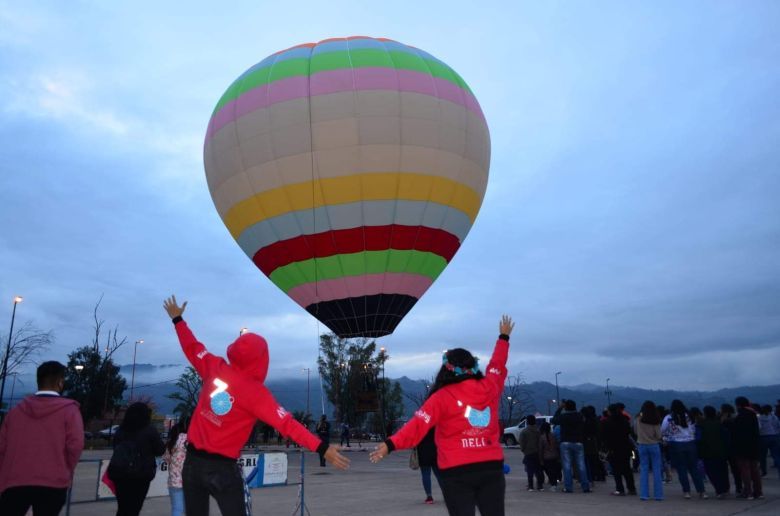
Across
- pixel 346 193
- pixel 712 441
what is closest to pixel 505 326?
pixel 712 441

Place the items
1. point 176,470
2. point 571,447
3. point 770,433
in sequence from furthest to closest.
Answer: point 770,433 → point 571,447 → point 176,470

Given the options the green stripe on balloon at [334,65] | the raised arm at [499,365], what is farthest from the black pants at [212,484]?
the green stripe on balloon at [334,65]

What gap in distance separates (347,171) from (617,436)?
8.90 m

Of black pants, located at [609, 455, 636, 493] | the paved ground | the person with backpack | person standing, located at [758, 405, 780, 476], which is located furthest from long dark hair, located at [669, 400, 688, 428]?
the person with backpack

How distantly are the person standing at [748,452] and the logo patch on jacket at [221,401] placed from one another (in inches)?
373

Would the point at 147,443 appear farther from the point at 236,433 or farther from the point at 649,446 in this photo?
the point at 649,446

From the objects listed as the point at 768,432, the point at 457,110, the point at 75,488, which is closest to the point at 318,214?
the point at 457,110

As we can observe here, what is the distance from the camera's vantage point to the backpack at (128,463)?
6113mm

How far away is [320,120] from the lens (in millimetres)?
15820

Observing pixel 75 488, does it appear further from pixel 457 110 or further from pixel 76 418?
pixel 457 110

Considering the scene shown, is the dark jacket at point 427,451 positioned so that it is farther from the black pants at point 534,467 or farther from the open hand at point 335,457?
the open hand at point 335,457

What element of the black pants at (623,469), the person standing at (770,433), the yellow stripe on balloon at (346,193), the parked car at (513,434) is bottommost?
the parked car at (513,434)

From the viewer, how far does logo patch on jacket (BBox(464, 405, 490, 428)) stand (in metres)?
4.39

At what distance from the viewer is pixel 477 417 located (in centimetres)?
441
